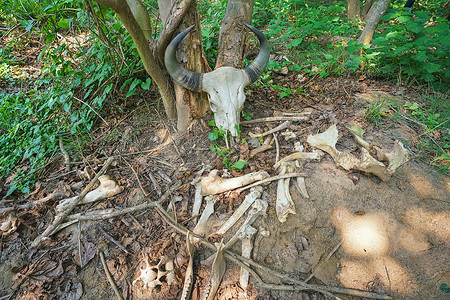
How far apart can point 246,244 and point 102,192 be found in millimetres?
1819

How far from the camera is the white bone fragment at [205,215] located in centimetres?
227

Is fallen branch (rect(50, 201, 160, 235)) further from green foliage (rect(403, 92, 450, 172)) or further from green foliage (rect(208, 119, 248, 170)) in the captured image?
green foliage (rect(403, 92, 450, 172))

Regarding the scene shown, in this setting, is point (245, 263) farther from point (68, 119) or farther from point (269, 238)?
point (68, 119)

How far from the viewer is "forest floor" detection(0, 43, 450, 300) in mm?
1962

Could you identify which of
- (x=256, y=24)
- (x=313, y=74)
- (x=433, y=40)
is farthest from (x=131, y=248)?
(x=256, y=24)

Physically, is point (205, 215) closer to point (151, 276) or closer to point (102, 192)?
point (151, 276)

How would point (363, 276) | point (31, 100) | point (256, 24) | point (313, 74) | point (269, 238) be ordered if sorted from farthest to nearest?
1. point (256, 24)
2. point (313, 74)
3. point (31, 100)
4. point (269, 238)
5. point (363, 276)

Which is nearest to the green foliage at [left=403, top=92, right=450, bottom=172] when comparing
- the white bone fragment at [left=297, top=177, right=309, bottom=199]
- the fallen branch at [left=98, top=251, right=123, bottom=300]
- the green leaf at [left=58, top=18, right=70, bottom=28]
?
the white bone fragment at [left=297, top=177, right=309, bottom=199]

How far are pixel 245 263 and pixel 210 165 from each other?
120 cm

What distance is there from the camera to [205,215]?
2.37 m

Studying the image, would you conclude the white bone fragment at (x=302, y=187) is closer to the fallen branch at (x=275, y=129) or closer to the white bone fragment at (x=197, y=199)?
the fallen branch at (x=275, y=129)

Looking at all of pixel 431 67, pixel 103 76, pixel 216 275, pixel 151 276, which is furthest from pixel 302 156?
pixel 103 76

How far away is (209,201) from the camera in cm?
246

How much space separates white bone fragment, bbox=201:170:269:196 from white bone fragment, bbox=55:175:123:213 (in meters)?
1.12
